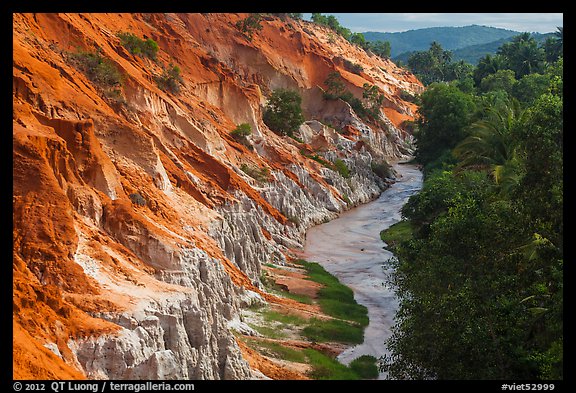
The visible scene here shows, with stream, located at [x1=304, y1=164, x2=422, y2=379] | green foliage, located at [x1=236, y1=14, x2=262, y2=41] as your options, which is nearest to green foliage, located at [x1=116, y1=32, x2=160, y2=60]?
stream, located at [x1=304, y1=164, x2=422, y2=379]

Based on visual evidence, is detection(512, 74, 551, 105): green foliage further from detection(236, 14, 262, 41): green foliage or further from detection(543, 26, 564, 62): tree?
detection(236, 14, 262, 41): green foliage

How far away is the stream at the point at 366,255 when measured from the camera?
28.2m

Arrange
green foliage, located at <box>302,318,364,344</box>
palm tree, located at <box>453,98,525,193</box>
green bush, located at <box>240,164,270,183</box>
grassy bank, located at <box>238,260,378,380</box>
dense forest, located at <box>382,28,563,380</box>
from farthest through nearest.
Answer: green bush, located at <box>240,164,270,183</box> < palm tree, located at <box>453,98,525,193</box> < green foliage, located at <box>302,318,364,344</box> < grassy bank, located at <box>238,260,378,380</box> < dense forest, located at <box>382,28,563,380</box>

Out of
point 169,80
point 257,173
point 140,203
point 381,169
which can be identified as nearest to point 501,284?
point 140,203

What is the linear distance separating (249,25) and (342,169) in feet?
79.4

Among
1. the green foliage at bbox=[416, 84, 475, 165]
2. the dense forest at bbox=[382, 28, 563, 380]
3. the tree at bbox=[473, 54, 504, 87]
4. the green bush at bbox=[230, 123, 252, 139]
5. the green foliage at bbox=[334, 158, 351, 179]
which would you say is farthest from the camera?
the tree at bbox=[473, 54, 504, 87]

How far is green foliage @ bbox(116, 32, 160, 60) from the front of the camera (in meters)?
44.5

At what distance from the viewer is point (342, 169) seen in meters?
62.0

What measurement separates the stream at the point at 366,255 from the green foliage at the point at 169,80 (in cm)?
1363

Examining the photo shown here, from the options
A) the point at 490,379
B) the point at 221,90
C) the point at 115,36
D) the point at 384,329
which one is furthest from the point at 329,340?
the point at 221,90

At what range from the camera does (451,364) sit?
54.5 feet

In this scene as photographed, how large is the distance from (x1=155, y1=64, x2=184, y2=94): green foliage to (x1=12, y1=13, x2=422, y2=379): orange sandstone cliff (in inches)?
28.4

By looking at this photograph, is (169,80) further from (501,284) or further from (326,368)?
(501,284)
